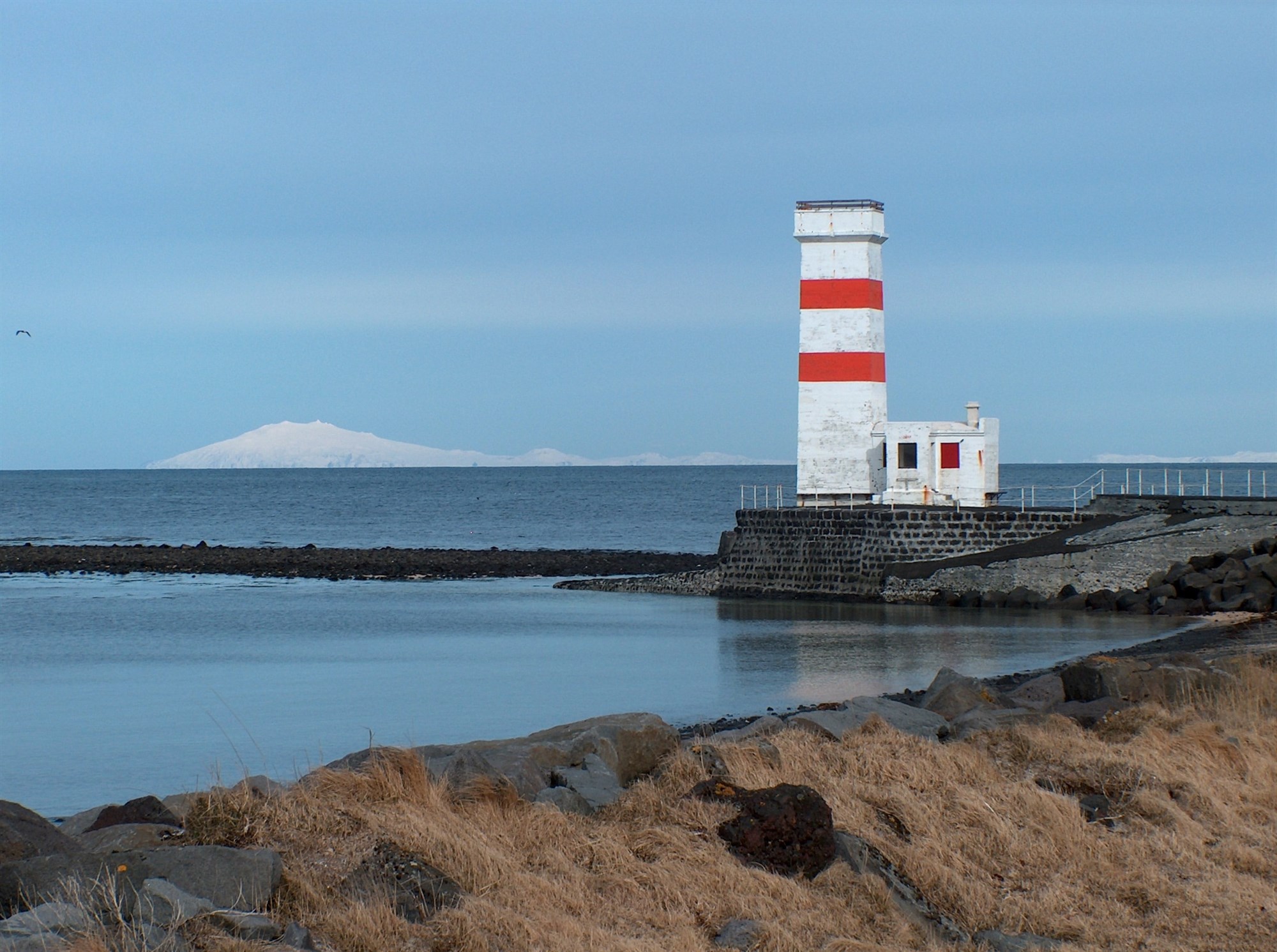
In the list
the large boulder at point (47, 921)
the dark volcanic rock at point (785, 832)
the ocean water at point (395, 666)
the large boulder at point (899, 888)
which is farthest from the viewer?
the ocean water at point (395, 666)

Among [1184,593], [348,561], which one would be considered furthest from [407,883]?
[348,561]

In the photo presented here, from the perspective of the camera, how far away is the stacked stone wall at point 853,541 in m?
24.9

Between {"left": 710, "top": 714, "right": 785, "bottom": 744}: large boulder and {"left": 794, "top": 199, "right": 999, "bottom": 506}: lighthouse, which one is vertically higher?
{"left": 794, "top": 199, "right": 999, "bottom": 506}: lighthouse

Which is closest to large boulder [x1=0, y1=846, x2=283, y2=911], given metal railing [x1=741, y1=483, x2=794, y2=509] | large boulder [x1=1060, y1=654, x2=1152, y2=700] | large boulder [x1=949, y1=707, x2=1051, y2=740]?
large boulder [x1=949, y1=707, x2=1051, y2=740]

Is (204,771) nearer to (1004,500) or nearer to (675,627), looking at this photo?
(675,627)

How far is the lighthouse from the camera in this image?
26.0m

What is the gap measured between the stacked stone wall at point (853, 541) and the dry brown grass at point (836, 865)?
17464mm

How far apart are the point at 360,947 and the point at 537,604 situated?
22725 millimetres

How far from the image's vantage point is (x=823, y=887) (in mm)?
5855

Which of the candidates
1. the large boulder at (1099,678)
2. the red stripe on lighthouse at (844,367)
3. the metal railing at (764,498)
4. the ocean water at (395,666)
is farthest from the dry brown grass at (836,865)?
the red stripe on lighthouse at (844,367)

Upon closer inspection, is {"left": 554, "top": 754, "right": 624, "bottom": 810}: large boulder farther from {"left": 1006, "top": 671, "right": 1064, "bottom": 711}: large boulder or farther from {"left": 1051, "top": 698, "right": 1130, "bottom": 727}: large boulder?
{"left": 1006, "top": 671, "right": 1064, "bottom": 711}: large boulder

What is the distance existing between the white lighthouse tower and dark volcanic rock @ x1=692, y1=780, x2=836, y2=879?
20.3 m

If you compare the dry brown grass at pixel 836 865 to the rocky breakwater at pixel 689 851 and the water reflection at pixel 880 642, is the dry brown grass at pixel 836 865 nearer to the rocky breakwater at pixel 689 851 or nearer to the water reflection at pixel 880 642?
the rocky breakwater at pixel 689 851

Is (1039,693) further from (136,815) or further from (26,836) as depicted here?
(26,836)
